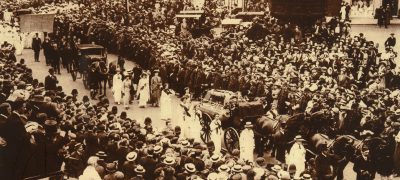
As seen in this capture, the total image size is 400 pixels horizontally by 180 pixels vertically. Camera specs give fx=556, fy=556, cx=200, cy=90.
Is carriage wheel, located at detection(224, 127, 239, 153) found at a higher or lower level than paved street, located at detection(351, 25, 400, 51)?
lower

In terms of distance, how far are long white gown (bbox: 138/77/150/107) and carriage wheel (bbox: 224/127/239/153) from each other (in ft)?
18.7

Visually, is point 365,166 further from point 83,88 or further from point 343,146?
point 83,88

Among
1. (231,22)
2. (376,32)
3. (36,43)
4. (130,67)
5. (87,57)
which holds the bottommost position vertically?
(130,67)

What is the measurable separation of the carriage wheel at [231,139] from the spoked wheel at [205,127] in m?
0.93

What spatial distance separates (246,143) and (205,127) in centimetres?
249

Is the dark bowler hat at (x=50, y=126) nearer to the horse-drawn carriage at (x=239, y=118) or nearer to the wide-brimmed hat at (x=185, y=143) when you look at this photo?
the wide-brimmed hat at (x=185, y=143)

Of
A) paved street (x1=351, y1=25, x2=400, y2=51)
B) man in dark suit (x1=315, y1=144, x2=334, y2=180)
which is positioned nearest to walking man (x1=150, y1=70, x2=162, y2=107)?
man in dark suit (x1=315, y1=144, x2=334, y2=180)

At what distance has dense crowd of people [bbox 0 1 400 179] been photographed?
11.8m

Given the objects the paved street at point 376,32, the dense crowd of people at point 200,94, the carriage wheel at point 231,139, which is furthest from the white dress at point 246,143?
the paved street at point 376,32

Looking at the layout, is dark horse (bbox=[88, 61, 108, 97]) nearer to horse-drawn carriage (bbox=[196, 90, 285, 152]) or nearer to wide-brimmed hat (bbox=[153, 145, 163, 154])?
horse-drawn carriage (bbox=[196, 90, 285, 152])

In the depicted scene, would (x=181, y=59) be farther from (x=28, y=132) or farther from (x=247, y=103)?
(x=28, y=132)

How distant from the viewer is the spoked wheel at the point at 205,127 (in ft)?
57.7

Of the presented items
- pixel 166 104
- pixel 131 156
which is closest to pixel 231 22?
pixel 166 104

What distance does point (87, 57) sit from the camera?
23.4m
